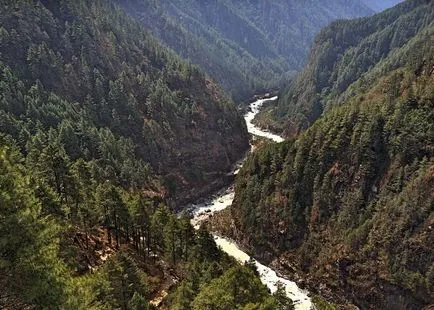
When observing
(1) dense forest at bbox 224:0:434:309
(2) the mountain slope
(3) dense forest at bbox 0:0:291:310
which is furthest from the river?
(2) the mountain slope

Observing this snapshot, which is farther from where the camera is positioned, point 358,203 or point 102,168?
point 102,168

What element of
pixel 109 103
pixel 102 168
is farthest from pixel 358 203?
pixel 109 103

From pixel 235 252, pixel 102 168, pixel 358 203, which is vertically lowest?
pixel 235 252

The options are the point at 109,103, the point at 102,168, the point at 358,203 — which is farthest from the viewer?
the point at 109,103

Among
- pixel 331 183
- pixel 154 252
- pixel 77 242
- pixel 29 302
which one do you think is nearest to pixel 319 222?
pixel 331 183

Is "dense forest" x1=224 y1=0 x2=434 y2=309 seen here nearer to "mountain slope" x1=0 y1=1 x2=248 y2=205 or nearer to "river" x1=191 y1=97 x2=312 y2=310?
"river" x1=191 y1=97 x2=312 y2=310

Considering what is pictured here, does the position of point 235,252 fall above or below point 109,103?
below

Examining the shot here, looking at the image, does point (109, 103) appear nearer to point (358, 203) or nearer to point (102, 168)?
point (102, 168)
